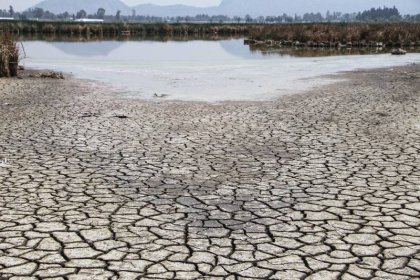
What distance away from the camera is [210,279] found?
3.90 meters

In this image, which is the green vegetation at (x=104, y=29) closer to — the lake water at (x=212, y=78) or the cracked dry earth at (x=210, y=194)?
the lake water at (x=212, y=78)

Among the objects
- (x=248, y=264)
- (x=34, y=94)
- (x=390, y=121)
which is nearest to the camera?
(x=248, y=264)

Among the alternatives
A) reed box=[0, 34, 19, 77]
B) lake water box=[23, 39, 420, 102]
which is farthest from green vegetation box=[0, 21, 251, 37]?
reed box=[0, 34, 19, 77]

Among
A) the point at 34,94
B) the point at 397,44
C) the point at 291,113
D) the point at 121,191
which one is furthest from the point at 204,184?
the point at 397,44

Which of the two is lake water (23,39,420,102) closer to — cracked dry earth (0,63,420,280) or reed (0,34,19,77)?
reed (0,34,19,77)

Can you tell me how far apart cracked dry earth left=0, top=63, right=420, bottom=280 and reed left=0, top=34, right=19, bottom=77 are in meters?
7.13

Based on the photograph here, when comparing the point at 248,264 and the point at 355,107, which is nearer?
the point at 248,264

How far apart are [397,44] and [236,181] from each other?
122ft

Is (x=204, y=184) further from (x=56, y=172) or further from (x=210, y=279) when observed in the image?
(x=210, y=279)

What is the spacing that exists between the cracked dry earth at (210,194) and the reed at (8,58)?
7.13 meters

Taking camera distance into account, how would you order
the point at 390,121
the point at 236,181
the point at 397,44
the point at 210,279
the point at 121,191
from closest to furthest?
1. the point at 210,279
2. the point at 121,191
3. the point at 236,181
4. the point at 390,121
5. the point at 397,44

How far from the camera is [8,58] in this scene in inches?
716

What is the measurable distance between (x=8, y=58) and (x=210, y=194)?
14.5m

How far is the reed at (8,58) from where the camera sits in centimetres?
1795
